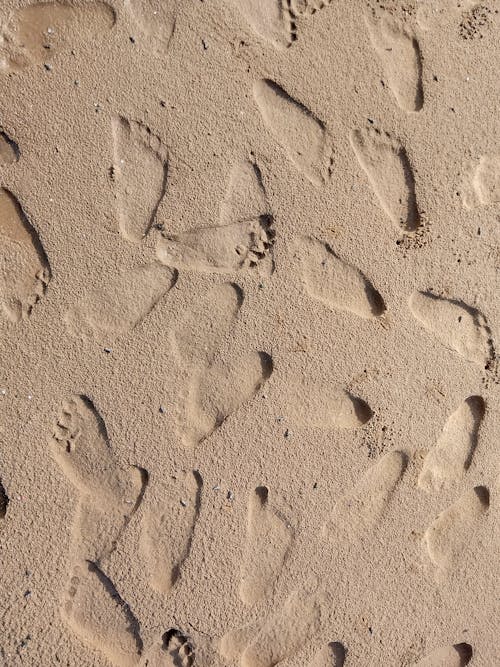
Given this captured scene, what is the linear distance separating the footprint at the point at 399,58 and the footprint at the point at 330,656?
3.14 feet

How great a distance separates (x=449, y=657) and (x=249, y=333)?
69 cm

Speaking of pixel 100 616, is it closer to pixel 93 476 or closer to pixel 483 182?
pixel 93 476

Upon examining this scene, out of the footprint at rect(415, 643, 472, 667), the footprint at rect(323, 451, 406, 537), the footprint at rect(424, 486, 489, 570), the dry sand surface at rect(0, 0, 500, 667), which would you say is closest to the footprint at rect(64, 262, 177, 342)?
the dry sand surface at rect(0, 0, 500, 667)

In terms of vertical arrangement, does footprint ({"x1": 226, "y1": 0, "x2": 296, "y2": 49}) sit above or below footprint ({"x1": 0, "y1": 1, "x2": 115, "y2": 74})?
above

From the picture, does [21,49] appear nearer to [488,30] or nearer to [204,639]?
[488,30]

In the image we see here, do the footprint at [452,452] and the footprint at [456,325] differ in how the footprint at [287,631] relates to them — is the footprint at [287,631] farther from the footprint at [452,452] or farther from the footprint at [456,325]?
the footprint at [456,325]

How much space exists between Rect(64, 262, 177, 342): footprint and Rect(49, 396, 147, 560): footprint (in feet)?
0.40

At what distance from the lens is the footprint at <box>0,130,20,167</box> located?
3.42 ft

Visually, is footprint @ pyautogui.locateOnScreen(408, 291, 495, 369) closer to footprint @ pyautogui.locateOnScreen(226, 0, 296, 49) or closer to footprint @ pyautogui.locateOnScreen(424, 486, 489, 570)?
footprint @ pyautogui.locateOnScreen(424, 486, 489, 570)

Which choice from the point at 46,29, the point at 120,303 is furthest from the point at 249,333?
the point at 46,29

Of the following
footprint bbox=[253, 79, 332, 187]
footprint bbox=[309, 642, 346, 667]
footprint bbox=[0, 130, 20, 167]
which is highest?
footprint bbox=[253, 79, 332, 187]

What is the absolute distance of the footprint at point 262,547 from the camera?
1107 mm

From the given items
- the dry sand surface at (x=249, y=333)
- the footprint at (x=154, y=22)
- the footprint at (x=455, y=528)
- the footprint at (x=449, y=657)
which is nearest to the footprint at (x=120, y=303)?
the dry sand surface at (x=249, y=333)

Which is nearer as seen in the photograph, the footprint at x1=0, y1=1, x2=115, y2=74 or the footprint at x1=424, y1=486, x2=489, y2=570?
the footprint at x1=0, y1=1, x2=115, y2=74
